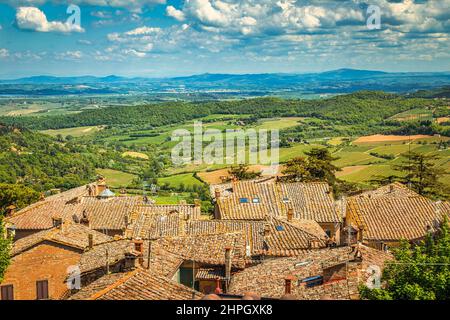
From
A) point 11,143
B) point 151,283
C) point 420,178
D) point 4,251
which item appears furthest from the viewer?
point 11,143

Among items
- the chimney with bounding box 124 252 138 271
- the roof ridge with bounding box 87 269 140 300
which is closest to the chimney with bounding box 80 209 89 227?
the chimney with bounding box 124 252 138 271

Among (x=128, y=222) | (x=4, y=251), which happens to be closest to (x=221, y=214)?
(x=128, y=222)

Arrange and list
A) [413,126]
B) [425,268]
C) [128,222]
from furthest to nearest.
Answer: [413,126]
[128,222]
[425,268]

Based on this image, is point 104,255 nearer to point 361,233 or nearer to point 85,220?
point 85,220

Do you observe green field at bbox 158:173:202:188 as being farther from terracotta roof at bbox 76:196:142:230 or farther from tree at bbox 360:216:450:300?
tree at bbox 360:216:450:300

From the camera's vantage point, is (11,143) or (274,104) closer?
(11,143)

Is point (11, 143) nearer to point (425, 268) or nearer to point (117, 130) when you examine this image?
point (117, 130)

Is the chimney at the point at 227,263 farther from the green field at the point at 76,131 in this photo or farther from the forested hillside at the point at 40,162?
the green field at the point at 76,131
